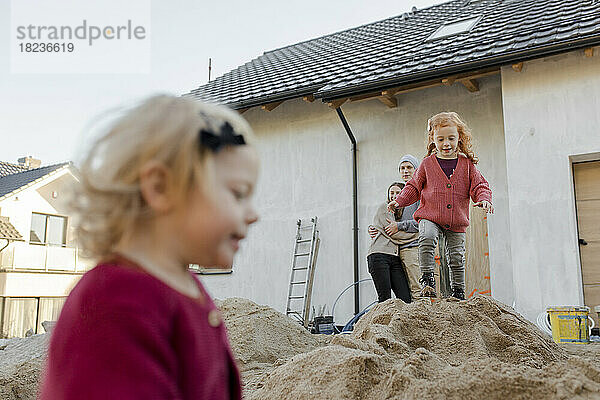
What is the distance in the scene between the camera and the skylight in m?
9.48

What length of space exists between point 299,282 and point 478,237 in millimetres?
2936

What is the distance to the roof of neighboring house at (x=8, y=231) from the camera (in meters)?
19.1

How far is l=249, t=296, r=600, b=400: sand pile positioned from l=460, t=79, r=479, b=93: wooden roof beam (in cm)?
460

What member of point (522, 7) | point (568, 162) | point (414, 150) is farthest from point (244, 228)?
point (522, 7)

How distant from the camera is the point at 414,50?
364 inches

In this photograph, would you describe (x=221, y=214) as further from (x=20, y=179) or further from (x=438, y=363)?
(x=20, y=179)

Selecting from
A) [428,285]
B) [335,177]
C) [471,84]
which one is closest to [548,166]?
[471,84]

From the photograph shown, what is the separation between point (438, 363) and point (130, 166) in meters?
1.98

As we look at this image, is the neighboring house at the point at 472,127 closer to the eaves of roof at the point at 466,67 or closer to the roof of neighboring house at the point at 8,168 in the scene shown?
the eaves of roof at the point at 466,67

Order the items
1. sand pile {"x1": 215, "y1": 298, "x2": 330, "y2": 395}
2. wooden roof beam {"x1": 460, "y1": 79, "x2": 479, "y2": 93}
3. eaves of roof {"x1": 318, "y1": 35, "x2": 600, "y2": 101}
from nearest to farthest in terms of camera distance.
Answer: sand pile {"x1": 215, "y1": 298, "x2": 330, "y2": 395}, eaves of roof {"x1": 318, "y1": 35, "x2": 600, "y2": 101}, wooden roof beam {"x1": 460, "y1": 79, "x2": 479, "y2": 93}

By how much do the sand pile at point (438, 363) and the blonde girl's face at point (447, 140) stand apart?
1426 mm

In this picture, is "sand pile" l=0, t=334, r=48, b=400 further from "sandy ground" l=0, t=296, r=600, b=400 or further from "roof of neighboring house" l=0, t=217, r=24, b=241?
"roof of neighboring house" l=0, t=217, r=24, b=241

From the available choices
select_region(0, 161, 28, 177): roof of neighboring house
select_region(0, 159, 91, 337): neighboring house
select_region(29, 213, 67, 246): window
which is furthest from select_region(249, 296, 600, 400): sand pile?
select_region(0, 161, 28, 177): roof of neighboring house

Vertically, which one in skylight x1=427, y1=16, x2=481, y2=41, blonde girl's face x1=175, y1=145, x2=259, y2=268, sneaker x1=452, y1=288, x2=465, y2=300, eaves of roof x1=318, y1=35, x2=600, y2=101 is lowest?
sneaker x1=452, y1=288, x2=465, y2=300
